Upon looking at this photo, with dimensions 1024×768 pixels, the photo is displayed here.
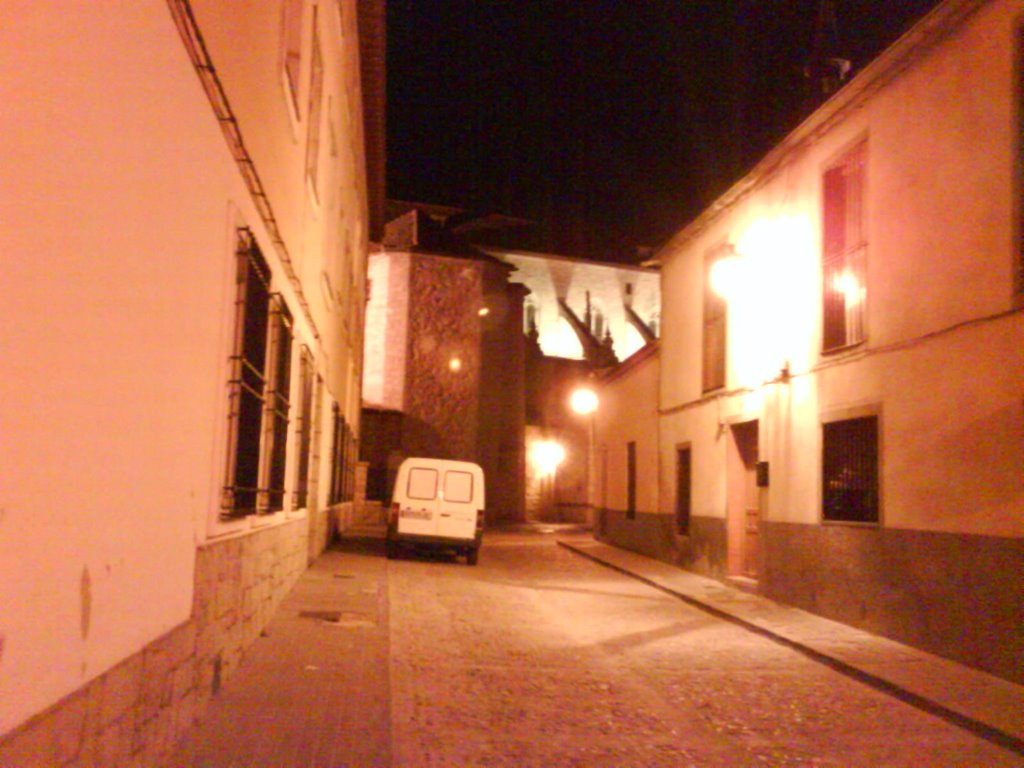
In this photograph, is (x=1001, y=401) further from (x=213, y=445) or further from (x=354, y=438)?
(x=354, y=438)

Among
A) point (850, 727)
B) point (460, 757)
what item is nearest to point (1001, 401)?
point (850, 727)

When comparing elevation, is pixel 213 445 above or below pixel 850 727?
above

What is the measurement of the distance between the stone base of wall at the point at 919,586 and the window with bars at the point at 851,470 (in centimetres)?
23

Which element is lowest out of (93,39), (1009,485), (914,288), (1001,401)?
(1009,485)

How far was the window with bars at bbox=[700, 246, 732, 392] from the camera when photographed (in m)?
16.2

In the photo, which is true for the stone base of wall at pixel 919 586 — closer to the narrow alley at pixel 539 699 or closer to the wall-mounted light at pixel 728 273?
the narrow alley at pixel 539 699

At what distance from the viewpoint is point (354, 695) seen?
7102 mm

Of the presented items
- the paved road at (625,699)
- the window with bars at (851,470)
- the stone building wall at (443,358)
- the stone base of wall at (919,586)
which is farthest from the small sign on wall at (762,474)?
the stone building wall at (443,358)

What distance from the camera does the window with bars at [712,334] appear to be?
53.0ft

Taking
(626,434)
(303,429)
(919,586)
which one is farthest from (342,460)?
(919,586)

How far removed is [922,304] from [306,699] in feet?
23.4

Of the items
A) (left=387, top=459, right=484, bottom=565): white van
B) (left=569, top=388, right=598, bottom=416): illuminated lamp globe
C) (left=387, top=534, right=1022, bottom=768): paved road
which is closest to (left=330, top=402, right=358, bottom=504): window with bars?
(left=387, top=459, right=484, bottom=565): white van

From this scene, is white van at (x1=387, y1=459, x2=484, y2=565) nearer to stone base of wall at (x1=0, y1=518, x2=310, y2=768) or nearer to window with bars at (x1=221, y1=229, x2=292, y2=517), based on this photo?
window with bars at (x1=221, y1=229, x2=292, y2=517)

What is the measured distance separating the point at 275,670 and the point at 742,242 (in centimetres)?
1030
